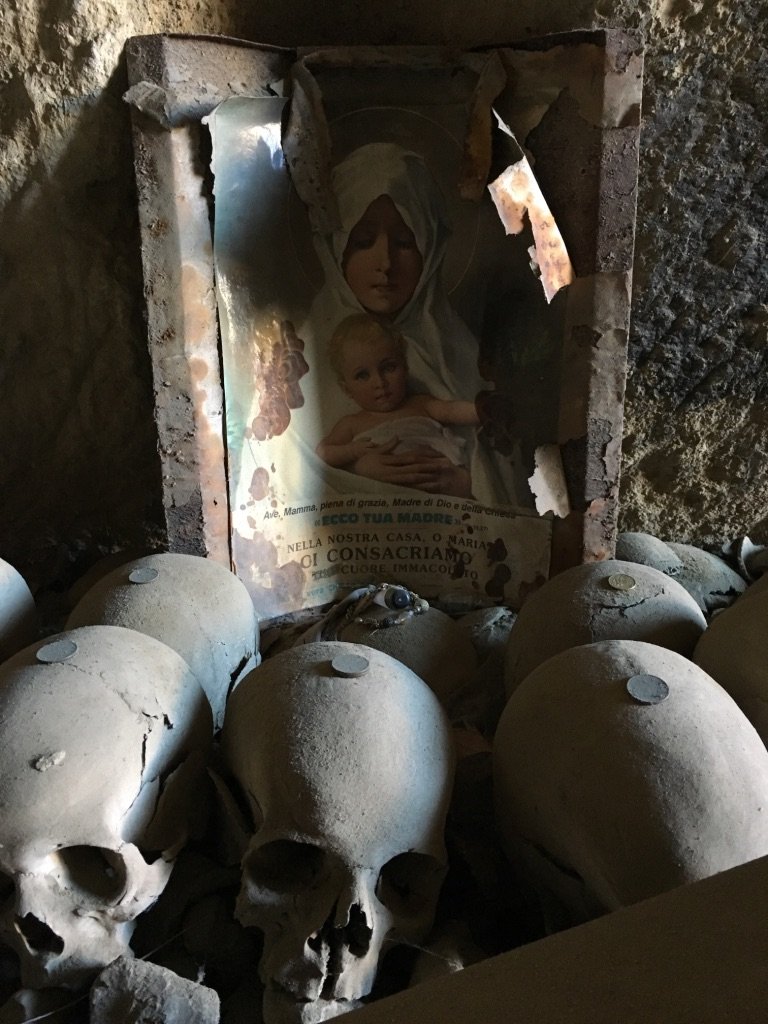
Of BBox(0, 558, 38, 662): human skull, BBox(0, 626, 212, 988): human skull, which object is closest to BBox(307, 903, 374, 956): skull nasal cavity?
BBox(0, 626, 212, 988): human skull

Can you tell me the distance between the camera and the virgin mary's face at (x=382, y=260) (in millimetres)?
2137

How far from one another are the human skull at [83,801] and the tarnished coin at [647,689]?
73 cm

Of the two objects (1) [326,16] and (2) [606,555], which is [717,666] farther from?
(1) [326,16]

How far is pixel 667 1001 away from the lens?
0.58 m

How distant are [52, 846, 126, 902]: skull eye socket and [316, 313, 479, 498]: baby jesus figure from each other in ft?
4.12

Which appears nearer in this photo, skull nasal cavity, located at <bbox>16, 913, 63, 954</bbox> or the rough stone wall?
skull nasal cavity, located at <bbox>16, 913, 63, 954</bbox>

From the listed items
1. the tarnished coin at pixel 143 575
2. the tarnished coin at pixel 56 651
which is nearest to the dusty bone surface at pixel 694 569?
the tarnished coin at pixel 143 575

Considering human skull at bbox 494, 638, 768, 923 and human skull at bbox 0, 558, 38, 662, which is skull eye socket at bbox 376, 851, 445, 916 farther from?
human skull at bbox 0, 558, 38, 662

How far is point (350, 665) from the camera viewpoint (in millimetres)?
1352

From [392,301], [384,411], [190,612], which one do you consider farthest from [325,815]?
[392,301]

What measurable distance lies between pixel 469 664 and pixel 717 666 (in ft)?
2.07

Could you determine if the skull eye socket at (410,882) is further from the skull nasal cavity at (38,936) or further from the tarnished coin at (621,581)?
the tarnished coin at (621,581)

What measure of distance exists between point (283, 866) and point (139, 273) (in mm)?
1459

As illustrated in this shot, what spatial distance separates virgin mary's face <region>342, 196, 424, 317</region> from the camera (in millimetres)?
2137
